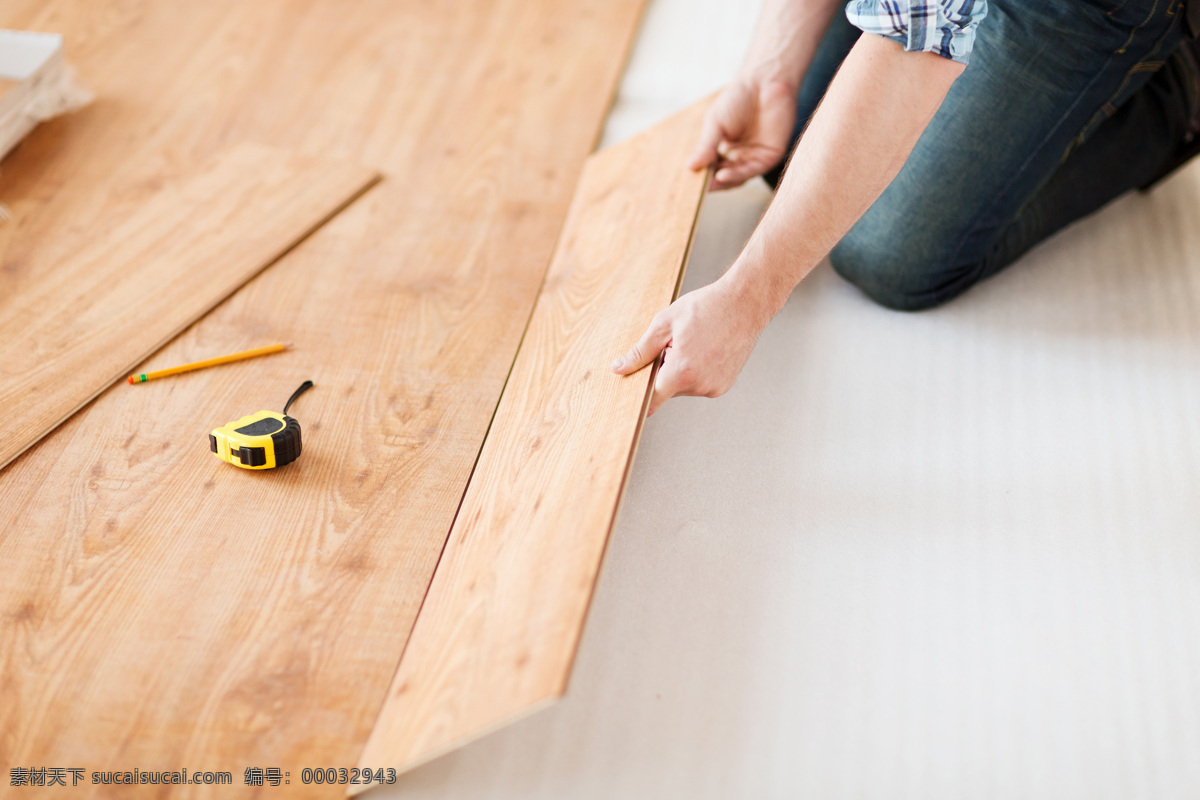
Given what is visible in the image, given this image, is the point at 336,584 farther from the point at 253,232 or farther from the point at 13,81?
the point at 13,81

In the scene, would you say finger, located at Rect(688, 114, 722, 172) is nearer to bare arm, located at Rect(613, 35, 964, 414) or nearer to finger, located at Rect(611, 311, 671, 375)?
bare arm, located at Rect(613, 35, 964, 414)

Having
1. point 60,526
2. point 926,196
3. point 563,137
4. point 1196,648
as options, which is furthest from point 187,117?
point 1196,648

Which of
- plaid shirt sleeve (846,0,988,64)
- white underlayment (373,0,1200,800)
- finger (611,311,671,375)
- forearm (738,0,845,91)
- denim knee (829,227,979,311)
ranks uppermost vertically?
plaid shirt sleeve (846,0,988,64)

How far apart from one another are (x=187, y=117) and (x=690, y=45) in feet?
3.94

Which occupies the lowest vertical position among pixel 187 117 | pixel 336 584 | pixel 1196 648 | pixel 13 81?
pixel 1196 648

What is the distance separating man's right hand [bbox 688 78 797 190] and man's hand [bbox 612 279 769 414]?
1.72 feet

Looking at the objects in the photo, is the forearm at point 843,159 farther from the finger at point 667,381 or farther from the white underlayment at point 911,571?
the white underlayment at point 911,571

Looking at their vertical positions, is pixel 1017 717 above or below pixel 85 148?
below

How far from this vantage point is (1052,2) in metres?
1.38

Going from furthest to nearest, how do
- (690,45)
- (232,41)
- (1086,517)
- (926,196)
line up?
(690,45), (232,41), (926,196), (1086,517)

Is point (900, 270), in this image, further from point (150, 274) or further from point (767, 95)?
point (150, 274)

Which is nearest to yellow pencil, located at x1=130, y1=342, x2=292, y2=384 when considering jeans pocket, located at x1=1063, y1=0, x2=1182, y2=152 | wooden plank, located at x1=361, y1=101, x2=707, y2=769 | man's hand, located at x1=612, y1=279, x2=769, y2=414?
wooden plank, located at x1=361, y1=101, x2=707, y2=769

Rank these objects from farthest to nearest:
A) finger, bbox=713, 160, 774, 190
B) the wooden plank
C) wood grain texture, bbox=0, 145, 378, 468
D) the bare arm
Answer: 1. finger, bbox=713, 160, 774, 190
2. wood grain texture, bbox=0, 145, 378, 468
3. the bare arm
4. the wooden plank

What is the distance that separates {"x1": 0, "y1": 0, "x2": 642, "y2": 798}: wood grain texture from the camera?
3.26ft
